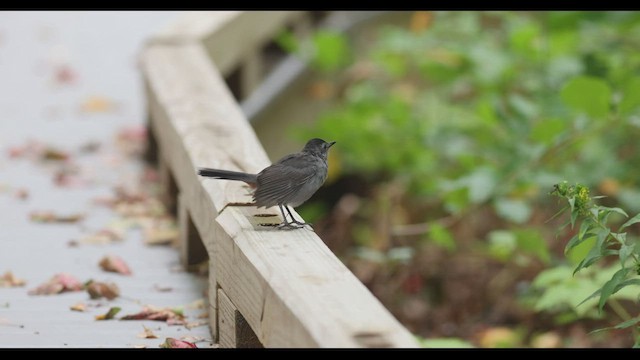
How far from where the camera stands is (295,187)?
3.13 m

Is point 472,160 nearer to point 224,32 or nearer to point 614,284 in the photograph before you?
point 224,32

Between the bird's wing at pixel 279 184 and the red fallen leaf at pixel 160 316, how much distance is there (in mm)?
609

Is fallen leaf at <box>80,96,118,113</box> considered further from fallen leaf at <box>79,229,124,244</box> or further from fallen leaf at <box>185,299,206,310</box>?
fallen leaf at <box>185,299,206,310</box>

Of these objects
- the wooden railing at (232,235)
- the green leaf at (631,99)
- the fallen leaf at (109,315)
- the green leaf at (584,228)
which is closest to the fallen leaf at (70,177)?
the wooden railing at (232,235)

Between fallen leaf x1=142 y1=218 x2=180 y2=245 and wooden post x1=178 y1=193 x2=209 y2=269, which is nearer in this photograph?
wooden post x1=178 y1=193 x2=209 y2=269

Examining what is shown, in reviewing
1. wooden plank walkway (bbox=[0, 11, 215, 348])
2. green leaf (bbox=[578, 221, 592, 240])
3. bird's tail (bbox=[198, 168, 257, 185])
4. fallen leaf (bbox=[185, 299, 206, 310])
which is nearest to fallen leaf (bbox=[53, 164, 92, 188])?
wooden plank walkway (bbox=[0, 11, 215, 348])

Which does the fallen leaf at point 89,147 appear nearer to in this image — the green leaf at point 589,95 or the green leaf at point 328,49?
the green leaf at point 328,49

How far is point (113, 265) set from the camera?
4.10 m

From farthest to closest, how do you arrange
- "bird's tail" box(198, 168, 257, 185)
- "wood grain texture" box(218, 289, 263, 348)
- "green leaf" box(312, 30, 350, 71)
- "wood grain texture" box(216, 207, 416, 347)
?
"green leaf" box(312, 30, 350, 71)
"bird's tail" box(198, 168, 257, 185)
"wood grain texture" box(218, 289, 263, 348)
"wood grain texture" box(216, 207, 416, 347)

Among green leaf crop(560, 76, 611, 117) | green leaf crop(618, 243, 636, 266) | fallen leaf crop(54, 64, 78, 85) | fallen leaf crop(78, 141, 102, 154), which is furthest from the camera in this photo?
fallen leaf crop(54, 64, 78, 85)

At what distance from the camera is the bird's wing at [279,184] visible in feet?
10.2

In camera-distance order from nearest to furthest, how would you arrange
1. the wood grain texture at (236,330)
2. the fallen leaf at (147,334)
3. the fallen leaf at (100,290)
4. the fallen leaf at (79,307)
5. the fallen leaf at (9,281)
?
the wood grain texture at (236,330), the fallen leaf at (147,334), the fallen leaf at (79,307), the fallen leaf at (100,290), the fallen leaf at (9,281)

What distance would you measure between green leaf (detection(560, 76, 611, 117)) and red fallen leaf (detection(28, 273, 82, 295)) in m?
1.93

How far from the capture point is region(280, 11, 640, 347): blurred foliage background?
5.24m
